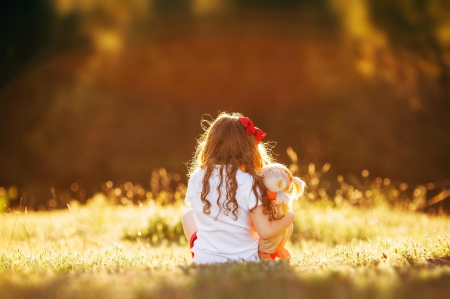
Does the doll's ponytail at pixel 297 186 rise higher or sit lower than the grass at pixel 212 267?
higher

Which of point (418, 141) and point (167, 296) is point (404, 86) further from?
point (167, 296)

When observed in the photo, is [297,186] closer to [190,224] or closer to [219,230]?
[219,230]

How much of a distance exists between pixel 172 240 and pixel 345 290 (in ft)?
13.4

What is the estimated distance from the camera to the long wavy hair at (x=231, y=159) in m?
3.87

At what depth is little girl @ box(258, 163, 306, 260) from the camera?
3.84m

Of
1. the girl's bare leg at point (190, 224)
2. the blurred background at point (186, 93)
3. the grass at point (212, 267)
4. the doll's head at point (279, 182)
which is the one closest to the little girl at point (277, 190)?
the doll's head at point (279, 182)

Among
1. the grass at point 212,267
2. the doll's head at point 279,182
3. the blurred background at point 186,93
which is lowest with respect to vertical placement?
the grass at point 212,267

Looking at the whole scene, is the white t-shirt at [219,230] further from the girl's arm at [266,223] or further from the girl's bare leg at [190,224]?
the girl's bare leg at [190,224]

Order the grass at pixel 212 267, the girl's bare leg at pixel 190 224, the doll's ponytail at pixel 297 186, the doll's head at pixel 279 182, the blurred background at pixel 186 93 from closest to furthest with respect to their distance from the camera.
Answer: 1. the grass at pixel 212 267
2. the doll's head at pixel 279 182
3. the doll's ponytail at pixel 297 186
4. the girl's bare leg at pixel 190 224
5. the blurred background at pixel 186 93

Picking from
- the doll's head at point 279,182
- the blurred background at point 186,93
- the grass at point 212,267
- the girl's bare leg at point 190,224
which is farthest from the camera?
the blurred background at point 186,93

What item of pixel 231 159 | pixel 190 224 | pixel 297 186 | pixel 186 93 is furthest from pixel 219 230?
pixel 186 93

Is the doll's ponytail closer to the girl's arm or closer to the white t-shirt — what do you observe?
the girl's arm

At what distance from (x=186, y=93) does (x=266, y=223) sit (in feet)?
42.5

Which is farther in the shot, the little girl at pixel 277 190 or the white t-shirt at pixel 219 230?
the white t-shirt at pixel 219 230
